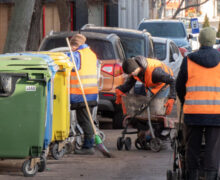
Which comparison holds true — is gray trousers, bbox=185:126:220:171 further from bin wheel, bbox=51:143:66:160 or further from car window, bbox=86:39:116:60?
car window, bbox=86:39:116:60

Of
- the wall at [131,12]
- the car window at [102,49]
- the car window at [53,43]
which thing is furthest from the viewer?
the wall at [131,12]

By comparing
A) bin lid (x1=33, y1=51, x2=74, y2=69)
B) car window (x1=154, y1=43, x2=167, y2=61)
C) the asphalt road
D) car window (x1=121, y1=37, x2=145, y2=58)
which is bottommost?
the asphalt road

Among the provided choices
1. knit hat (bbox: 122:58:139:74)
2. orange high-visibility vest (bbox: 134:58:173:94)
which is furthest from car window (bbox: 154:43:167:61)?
knit hat (bbox: 122:58:139:74)

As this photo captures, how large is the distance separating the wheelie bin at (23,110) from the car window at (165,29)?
652 inches

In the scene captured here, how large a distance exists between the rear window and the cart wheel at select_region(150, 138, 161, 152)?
2.43 metres

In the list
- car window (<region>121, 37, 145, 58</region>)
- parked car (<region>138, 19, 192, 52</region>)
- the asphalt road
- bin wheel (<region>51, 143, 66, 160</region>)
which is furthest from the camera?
parked car (<region>138, 19, 192, 52</region>)

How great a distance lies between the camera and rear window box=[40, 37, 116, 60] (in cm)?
1138

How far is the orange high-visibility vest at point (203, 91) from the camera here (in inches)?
237

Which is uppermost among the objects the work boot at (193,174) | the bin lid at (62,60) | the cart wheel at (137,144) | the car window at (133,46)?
the bin lid at (62,60)

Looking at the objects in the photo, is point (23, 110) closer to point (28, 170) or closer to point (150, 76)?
point (28, 170)

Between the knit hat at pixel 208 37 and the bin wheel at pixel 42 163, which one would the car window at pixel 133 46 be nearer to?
the bin wheel at pixel 42 163

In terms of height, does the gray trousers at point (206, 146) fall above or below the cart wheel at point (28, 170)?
above

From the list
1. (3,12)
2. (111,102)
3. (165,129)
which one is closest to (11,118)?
(165,129)

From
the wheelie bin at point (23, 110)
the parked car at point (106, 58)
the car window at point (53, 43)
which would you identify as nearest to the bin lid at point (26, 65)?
the wheelie bin at point (23, 110)
